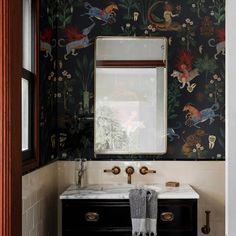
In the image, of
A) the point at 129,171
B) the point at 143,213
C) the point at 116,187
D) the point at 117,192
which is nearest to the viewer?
the point at 143,213

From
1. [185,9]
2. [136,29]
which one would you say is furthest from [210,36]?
[136,29]

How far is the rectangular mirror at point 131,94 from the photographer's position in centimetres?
290

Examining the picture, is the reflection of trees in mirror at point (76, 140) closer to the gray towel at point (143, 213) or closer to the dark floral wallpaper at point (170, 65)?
the dark floral wallpaper at point (170, 65)

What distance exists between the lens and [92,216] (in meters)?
2.43

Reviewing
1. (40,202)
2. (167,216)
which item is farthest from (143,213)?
(40,202)

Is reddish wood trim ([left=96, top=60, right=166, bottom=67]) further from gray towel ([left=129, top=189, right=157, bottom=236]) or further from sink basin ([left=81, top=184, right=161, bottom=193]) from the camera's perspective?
gray towel ([left=129, top=189, right=157, bottom=236])

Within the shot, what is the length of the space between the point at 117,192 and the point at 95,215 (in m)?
0.22

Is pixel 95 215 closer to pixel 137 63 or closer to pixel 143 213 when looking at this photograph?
pixel 143 213

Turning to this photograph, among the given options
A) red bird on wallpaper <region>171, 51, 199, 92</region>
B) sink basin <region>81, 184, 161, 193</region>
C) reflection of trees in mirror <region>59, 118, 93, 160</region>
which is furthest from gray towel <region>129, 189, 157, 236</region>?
red bird on wallpaper <region>171, 51, 199, 92</region>

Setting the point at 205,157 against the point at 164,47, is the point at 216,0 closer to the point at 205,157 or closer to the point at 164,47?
the point at 164,47

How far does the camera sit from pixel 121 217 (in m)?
2.42

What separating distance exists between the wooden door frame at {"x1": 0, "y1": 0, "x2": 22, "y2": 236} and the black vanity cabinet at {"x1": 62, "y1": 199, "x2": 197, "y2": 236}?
690mm

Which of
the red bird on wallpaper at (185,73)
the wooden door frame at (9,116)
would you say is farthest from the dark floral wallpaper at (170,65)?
the wooden door frame at (9,116)

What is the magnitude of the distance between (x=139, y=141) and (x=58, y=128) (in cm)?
66
